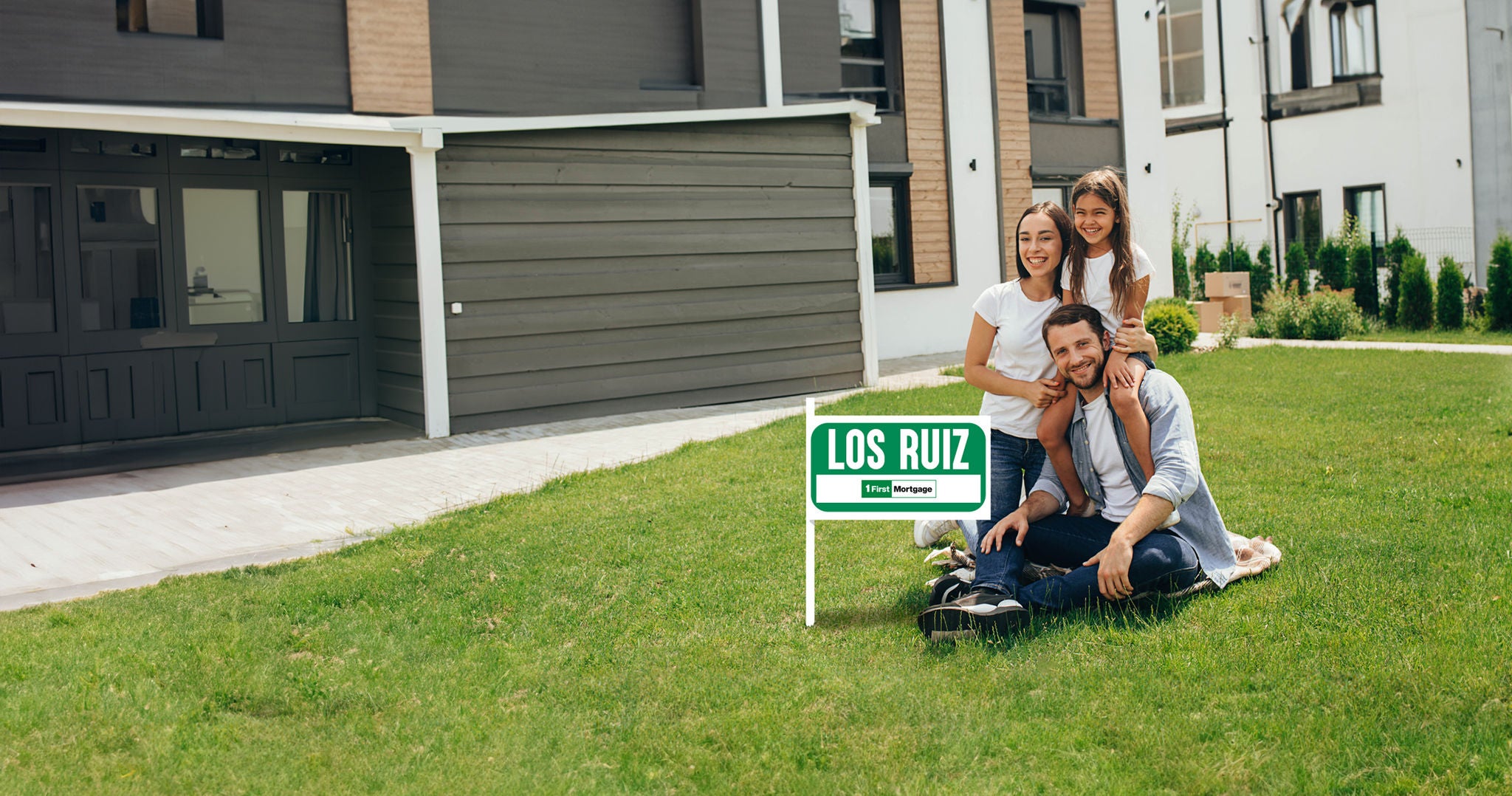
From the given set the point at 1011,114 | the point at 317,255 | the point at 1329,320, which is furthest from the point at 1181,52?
the point at 317,255

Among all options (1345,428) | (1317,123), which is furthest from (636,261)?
(1317,123)

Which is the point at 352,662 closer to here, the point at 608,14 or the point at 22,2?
the point at 22,2

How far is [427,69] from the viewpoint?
11.8m

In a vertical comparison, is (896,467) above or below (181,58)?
below

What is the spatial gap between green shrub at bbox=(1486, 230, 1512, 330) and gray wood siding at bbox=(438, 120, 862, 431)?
11.1m

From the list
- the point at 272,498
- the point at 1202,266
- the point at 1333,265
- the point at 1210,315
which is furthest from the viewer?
the point at 1202,266

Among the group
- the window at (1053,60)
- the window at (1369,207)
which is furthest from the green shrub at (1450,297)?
the window at (1369,207)

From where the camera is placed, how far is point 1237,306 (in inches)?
834

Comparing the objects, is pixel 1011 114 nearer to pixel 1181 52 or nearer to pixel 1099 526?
pixel 1181 52

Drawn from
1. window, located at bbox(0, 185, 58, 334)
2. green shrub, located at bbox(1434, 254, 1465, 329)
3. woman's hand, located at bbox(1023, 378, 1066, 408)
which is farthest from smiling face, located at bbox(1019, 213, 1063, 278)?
green shrub, located at bbox(1434, 254, 1465, 329)

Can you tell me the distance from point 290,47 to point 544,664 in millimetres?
8191

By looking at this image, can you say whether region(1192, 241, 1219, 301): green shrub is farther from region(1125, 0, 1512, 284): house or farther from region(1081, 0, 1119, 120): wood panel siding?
region(1081, 0, 1119, 120): wood panel siding

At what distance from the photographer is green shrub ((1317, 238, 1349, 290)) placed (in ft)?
→ 72.7

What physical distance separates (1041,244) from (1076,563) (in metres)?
1.36
